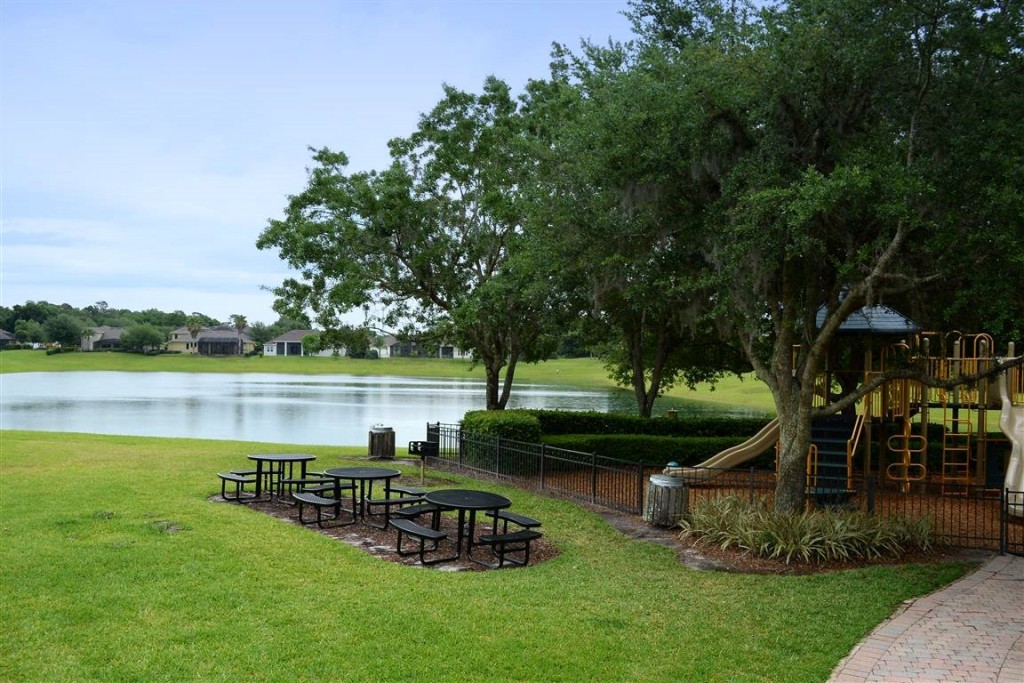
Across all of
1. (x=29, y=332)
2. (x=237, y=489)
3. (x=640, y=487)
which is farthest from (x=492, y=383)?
(x=29, y=332)

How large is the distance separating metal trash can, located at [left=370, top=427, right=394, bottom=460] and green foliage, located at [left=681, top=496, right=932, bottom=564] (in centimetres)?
1028

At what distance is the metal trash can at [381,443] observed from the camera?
63.9 ft

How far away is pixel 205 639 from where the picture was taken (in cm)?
630

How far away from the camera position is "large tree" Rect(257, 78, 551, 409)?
2061 centimetres

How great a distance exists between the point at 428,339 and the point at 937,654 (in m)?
19.5

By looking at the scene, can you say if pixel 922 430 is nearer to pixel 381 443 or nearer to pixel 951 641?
pixel 951 641

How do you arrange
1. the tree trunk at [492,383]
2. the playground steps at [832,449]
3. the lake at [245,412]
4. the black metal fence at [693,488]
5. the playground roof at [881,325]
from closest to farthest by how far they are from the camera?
the black metal fence at [693,488] → the playground steps at [832,449] → the playground roof at [881,325] → the tree trunk at [492,383] → the lake at [245,412]

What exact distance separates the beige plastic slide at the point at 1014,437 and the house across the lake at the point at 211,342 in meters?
133

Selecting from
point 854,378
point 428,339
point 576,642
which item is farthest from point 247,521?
point 854,378

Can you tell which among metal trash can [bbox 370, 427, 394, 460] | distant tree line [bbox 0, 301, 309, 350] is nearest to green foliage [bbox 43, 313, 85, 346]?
distant tree line [bbox 0, 301, 309, 350]

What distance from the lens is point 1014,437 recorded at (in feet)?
44.8

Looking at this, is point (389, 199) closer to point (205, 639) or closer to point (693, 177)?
point (693, 177)

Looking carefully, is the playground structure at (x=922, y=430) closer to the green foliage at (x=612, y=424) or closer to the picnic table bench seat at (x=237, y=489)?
the green foliage at (x=612, y=424)

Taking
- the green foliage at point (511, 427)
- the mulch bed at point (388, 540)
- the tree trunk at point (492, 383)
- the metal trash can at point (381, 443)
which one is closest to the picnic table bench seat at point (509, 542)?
the mulch bed at point (388, 540)
